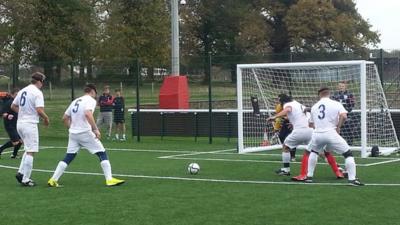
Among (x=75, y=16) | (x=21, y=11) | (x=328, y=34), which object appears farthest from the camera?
(x=328, y=34)

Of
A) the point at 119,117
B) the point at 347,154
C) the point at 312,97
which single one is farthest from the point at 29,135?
the point at 119,117

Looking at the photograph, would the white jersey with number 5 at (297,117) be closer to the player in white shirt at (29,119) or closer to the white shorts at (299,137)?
the white shorts at (299,137)

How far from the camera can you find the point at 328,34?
69312 millimetres

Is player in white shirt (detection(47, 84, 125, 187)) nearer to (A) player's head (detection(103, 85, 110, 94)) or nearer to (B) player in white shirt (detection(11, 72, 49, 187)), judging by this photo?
(B) player in white shirt (detection(11, 72, 49, 187))

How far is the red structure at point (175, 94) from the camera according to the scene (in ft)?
91.2

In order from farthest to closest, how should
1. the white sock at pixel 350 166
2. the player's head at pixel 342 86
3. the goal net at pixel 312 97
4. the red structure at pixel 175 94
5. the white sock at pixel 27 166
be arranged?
1. the red structure at pixel 175 94
2. the player's head at pixel 342 86
3. the goal net at pixel 312 97
4. the white sock at pixel 27 166
5. the white sock at pixel 350 166

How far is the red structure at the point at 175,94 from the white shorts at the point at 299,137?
1279cm

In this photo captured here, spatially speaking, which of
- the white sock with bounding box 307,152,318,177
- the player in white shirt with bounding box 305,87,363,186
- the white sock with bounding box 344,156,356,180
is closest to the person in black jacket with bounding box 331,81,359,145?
the white sock with bounding box 307,152,318,177

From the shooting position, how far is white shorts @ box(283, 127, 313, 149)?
15.1 metres

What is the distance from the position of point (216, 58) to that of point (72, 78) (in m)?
6.03

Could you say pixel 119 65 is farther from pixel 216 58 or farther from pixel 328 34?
pixel 328 34

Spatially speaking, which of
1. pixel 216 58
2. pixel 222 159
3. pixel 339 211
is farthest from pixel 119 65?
pixel 339 211

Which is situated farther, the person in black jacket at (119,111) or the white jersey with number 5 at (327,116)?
the person in black jacket at (119,111)

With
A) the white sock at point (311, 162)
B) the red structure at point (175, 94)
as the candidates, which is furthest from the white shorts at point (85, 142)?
the red structure at point (175, 94)
